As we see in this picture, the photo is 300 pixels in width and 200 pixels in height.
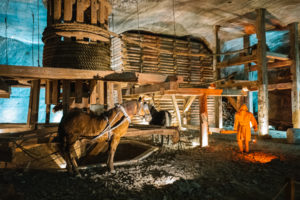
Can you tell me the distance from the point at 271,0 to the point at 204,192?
11427mm

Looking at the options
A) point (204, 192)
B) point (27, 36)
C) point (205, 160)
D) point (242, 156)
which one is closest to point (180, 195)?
point (204, 192)

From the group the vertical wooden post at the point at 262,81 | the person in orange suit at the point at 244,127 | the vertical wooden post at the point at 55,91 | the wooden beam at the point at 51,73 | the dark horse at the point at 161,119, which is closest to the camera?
the wooden beam at the point at 51,73

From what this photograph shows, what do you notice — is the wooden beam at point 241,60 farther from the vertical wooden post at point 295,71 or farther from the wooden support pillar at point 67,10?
the wooden support pillar at point 67,10

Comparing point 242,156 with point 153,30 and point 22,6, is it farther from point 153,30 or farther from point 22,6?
point 22,6

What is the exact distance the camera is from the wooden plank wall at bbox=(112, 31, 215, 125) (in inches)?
595

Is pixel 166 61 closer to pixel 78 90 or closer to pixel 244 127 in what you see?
pixel 244 127

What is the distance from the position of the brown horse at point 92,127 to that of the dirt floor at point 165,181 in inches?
24.4

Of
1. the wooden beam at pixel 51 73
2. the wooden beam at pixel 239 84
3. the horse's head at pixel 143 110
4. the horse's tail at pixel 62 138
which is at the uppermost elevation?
the wooden beam at pixel 239 84

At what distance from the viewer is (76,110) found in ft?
16.7

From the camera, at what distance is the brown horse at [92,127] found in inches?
194

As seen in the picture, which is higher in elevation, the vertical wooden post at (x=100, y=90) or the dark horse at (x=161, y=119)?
the vertical wooden post at (x=100, y=90)

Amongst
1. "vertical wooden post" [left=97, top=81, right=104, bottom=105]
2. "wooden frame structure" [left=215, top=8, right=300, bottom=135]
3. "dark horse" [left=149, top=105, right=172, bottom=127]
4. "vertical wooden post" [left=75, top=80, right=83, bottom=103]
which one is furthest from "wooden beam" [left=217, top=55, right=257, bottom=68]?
"vertical wooden post" [left=75, top=80, right=83, bottom=103]

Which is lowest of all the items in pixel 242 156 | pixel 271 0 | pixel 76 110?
pixel 242 156

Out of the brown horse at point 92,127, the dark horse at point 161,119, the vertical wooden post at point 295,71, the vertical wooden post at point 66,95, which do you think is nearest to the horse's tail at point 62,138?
the brown horse at point 92,127
